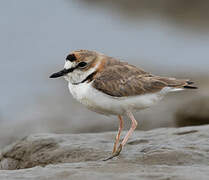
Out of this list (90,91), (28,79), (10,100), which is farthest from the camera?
(28,79)

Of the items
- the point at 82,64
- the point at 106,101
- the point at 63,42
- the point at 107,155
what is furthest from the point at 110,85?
the point at 63,42

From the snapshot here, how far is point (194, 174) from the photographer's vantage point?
5.12m

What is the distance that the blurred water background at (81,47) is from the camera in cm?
1092

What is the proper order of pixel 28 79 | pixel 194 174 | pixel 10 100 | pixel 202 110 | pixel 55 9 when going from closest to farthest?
pixel 194 174
pixel 202 110
pixel 10 100
pixel 28 79
pixel 55 9

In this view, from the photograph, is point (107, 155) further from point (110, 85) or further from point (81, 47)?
point (81, 47)

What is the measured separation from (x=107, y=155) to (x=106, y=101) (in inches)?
28.7

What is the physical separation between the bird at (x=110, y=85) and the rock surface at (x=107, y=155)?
1.20ft

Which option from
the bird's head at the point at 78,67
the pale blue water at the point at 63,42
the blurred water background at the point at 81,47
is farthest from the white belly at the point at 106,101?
the pale blue water at the point at 63,42

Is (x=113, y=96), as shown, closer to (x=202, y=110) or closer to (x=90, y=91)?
(x=90, y=91)

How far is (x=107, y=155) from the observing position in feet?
21.3

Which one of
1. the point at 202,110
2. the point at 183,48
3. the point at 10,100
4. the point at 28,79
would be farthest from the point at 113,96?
the point at 183,48

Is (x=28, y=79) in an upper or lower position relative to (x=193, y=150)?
lower

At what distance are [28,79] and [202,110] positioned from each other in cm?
834

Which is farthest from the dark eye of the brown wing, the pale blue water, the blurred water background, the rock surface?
the pale blue water
